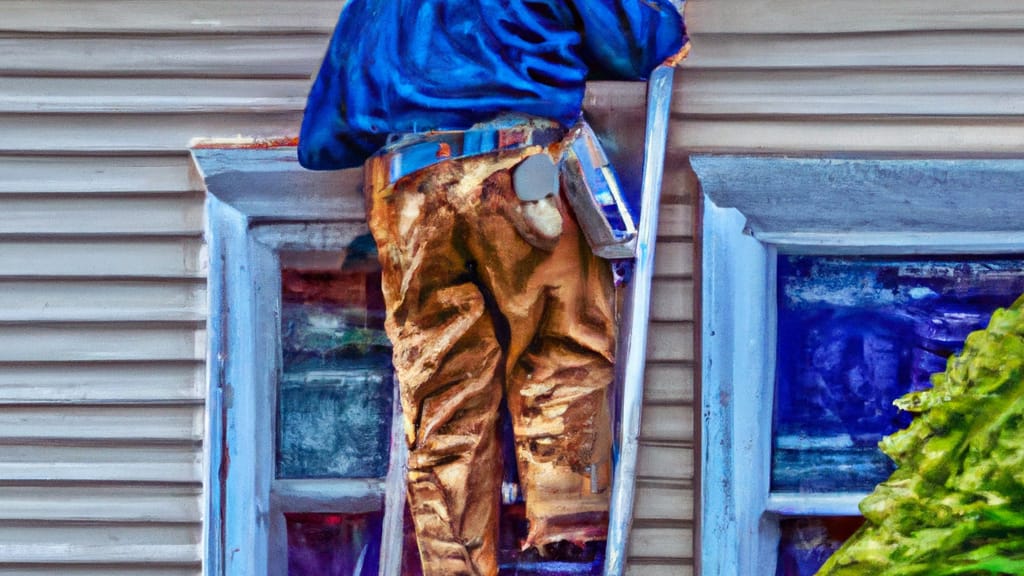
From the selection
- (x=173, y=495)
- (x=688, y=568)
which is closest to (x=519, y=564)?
(x=688, y=568)

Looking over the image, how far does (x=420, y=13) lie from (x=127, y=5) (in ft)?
2.34

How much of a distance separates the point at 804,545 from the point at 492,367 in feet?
2.61

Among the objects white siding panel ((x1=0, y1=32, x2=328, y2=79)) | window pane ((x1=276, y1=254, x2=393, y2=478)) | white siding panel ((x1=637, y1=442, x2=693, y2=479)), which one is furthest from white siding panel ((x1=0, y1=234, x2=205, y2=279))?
white siding panel ((x1=637, y1=442, x2=693, y2=479))

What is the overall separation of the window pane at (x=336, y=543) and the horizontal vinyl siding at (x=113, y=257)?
0.77 feet

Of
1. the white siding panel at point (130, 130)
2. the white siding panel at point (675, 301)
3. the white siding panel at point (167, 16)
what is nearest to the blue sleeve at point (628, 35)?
the white siding panel at point (675, 301)

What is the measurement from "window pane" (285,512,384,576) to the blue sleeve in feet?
3.59

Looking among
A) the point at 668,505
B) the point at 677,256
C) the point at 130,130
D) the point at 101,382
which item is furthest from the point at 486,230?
the point at 101,382

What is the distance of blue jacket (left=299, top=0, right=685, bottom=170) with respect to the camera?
6.78ft

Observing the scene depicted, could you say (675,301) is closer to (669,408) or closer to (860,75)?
(669,408)

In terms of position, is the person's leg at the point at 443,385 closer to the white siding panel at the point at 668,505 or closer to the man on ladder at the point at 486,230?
the man on ladder at the point at 486,230

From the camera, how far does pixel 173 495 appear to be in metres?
2.43

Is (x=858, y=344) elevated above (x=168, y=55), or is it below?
below

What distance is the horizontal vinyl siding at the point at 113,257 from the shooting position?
7.73 feet

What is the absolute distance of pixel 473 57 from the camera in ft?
6.84
